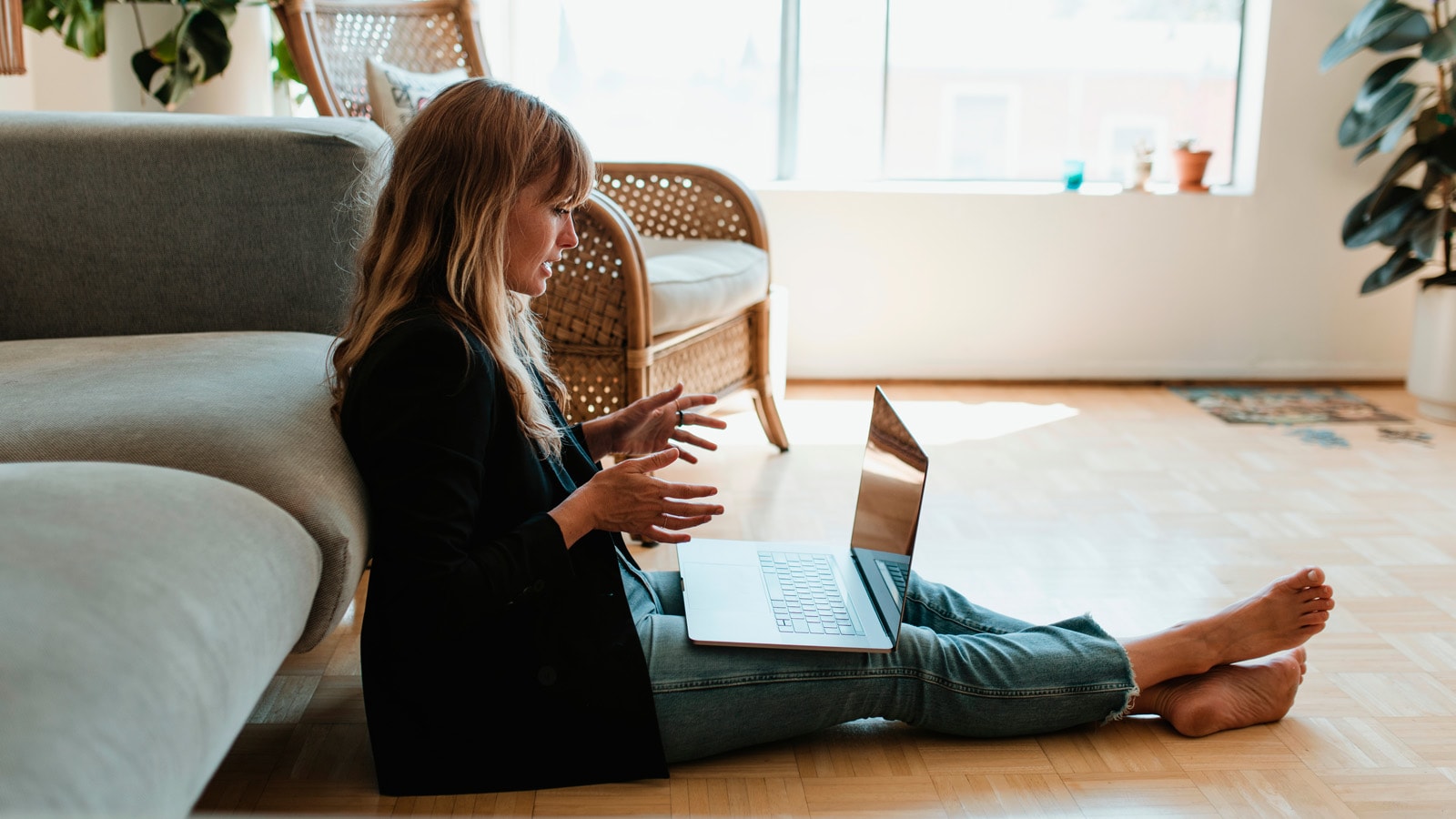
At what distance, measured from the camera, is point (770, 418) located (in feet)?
8.94

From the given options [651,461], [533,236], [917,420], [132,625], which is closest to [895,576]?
[651,461]

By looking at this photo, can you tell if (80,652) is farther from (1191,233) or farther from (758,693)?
(1191,233)

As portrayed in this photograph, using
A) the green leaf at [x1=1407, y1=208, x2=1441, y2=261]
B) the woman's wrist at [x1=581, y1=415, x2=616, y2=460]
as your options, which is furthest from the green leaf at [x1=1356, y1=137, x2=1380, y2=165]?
the woman's wrist at [x1=581, y1=415, x2=616, y2=460]

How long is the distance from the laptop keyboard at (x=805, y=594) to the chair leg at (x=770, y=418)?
1.14 metres

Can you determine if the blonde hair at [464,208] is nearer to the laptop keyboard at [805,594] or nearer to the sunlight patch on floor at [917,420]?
the laptop keyboard at [805,594]

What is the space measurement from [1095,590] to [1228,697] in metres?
0.50

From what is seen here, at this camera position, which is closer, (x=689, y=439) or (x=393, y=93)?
(x=689, y=439)

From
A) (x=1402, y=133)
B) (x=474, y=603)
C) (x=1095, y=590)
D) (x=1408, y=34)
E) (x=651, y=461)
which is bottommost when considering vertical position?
(x=1095, y=590)

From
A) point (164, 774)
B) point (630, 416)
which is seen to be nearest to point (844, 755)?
point (630, 416)

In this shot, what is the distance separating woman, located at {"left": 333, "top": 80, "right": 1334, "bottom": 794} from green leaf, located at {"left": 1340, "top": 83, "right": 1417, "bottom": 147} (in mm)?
2323

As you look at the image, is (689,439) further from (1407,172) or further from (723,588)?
(1407,172)

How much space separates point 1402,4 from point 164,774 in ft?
10.5

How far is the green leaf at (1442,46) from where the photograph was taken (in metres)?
2.82

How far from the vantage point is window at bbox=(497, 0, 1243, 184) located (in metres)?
3.53
